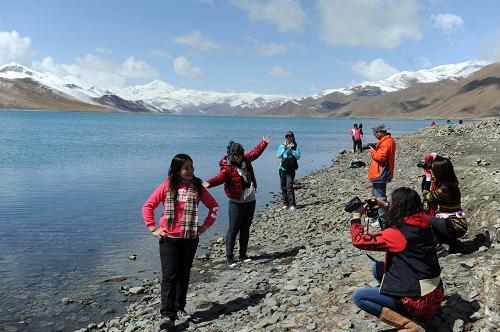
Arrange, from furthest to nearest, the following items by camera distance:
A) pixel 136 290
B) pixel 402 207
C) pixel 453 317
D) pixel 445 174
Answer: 1. pixel 136 290
2. pixel 445 174
3. pixel 453 317
4. pixel 402 207

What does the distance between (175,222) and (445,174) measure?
530 centimetres

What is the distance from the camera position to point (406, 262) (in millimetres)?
6219

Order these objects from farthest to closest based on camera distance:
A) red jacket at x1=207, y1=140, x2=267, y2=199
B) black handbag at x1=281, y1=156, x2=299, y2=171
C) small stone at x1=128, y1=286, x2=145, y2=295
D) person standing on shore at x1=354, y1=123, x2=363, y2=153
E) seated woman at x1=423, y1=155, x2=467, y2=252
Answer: person standing on shore at x1=354, y1=123, x2=363, y2=153, black handbag at x1=281, y1=156, x2=299, y2=171, small stone at x1=128, y1=286, x2=145, y2=295, red jacket at x1=207, y1=140, x2=267, y2=199, seated woman at x1=423, y1=155, x2=467, y2=252

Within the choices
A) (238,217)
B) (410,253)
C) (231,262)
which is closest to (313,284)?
(238,217)

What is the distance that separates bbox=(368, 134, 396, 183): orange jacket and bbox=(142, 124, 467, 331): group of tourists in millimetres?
26

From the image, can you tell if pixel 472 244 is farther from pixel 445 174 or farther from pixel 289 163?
pixel 289 163

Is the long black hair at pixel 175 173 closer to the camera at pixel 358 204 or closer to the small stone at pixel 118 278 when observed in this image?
the camera at pixel 358 204

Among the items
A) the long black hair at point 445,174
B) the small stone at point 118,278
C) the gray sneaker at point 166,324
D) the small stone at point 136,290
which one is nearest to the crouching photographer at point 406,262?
the long black hair at point 445,174

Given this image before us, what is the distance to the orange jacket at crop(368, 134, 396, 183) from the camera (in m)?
12.6

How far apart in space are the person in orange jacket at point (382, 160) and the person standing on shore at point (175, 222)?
6121mm

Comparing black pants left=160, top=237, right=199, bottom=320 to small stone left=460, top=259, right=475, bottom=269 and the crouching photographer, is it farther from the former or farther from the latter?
small stone left=460, top=259, right=475, bottom=269

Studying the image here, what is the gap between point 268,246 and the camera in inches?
591

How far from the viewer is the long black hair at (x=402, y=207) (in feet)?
20.1

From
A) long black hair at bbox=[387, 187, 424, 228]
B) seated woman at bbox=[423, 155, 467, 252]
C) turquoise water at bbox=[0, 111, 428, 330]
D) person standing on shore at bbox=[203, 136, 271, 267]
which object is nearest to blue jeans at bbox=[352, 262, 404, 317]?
long black hair at bbox=[387, 187, 424, 228]
